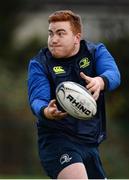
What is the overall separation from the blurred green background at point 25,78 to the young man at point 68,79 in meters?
8.84

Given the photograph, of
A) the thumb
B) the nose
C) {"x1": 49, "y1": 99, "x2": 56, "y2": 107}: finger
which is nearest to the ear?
the nose

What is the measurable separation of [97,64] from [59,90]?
72 centimetres

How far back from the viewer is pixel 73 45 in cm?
798

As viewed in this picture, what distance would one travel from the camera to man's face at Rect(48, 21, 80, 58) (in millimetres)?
7816

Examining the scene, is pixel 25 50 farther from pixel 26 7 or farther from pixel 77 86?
pixel 77 86

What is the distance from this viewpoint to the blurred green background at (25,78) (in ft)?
59.9

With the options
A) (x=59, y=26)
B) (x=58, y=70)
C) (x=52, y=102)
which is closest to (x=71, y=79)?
(x=58, y=70)

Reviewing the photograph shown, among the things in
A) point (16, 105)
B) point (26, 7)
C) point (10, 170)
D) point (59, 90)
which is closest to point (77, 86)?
point (59, 90)

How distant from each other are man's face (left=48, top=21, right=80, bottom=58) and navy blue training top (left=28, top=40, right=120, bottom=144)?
11 centimetres

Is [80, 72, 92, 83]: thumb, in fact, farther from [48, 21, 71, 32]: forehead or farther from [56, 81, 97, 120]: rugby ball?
[48, 21, 71, 32]: forehead

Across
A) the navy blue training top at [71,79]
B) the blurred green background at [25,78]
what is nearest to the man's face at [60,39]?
the navy blue training top at [71,79]

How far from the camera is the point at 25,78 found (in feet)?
67.5

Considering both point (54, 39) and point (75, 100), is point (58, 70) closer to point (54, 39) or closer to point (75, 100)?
point (54, 39)

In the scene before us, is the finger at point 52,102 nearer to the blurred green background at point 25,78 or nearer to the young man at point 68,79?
the young man at point 68,79
